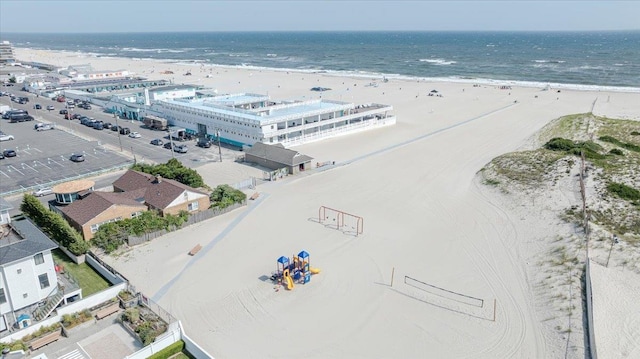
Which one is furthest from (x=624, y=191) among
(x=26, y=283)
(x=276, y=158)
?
(x=26, y=283)

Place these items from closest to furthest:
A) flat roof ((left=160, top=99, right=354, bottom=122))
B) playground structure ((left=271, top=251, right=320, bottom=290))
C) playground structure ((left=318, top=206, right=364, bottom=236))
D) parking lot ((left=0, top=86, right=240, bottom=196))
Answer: playground structure ((left=271, top=251, right=320, bottom=290))
playground structure ((left=318, top=206, right=364, bottom=236))
parking lot ((left=0, top=86, right=240, bottom=196))
flat roof ((left=160, top=99, right=354, bottom=122))

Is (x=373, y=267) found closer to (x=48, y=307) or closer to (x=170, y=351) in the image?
(x=170, y=351)

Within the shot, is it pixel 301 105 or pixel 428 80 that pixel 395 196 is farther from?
pixel 428 80

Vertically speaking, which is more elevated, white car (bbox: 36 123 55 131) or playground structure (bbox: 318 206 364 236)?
playground structure (bbox: 318 206 364 236)

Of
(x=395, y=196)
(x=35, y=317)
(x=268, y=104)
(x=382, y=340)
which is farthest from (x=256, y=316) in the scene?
(x=268, y=104)

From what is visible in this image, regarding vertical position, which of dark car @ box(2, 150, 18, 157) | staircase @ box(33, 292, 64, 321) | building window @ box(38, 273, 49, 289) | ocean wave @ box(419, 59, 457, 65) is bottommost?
dark car @ box(2, 150, 18, 157)

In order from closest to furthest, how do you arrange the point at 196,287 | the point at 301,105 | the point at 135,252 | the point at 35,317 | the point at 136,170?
the point at 35,317, the point at 196,287, the point at 135,252, the point at 136,170, the point at 301,105

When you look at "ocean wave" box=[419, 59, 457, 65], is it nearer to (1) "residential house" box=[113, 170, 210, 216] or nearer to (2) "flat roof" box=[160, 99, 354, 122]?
(2) "flat roof" box=[160, 99, 354, 122]

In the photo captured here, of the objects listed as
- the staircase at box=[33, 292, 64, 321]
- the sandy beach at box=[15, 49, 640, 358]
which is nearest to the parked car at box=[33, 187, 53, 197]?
the sandy beach at box=[15, 49, 640, 358]
